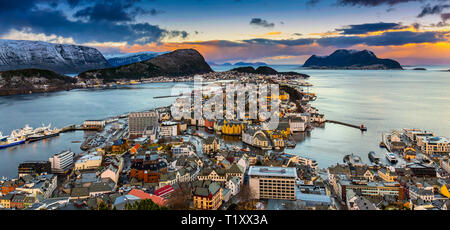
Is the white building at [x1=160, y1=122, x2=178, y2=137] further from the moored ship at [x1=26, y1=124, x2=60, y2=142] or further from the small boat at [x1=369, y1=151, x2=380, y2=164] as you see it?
the small boat at [x1=369, y1=151, x2=380, y2=164]

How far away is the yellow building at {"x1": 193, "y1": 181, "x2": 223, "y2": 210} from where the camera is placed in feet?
11.7

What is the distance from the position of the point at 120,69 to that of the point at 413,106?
88.8 ft

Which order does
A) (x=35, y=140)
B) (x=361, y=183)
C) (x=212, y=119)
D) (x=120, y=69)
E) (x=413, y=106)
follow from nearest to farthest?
(x=361, y=183) → (x=35, y=140) → (x=212, y=119) → (x=413, y=106) → (x=120, y=69)

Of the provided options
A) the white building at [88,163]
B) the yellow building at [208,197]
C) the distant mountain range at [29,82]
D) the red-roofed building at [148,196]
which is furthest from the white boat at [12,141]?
the distant mountain range at [29,82]

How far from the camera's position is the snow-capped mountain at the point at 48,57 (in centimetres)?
3425

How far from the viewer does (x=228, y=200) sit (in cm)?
400

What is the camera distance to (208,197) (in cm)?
356

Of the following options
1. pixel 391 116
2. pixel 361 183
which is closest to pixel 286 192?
pixel 361 183

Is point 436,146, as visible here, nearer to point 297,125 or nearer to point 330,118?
point 297,125

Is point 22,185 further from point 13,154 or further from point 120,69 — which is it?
point 120,69

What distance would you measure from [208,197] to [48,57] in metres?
41.5

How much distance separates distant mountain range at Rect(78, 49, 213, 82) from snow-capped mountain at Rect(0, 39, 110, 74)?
30.7ft

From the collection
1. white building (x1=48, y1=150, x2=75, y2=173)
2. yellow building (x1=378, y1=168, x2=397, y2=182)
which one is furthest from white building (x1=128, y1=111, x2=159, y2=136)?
yellow building (x1=378, y1=168, x2=397, y2=182)
